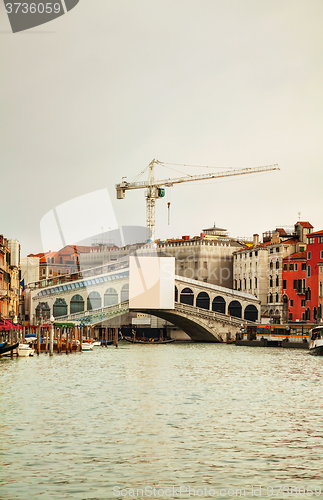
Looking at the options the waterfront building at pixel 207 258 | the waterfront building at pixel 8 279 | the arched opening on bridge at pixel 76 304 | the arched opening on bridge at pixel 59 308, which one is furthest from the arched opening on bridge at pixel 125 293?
the waterfront building at pixel 207 258

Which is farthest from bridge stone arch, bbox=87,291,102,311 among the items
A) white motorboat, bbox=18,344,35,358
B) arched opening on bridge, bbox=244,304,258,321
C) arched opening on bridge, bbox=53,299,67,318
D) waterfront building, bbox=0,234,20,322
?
white motorboat, bbox=18,344,35,358

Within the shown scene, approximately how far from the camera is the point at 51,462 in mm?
9180

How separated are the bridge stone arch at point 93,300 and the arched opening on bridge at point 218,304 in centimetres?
874

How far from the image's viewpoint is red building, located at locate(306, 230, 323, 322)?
5131 centimetres

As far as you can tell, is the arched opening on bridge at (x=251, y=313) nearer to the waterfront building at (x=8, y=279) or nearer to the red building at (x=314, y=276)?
→ the red building at (x=314, y=276)

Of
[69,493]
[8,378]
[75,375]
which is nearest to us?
[69,493]

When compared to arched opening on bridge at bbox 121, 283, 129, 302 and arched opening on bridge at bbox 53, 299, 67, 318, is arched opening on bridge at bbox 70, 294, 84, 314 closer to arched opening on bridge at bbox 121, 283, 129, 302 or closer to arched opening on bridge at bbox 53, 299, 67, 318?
arched opening on bridge at bbox 53, 299, 67, 318

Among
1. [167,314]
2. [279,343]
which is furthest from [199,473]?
[167,314]

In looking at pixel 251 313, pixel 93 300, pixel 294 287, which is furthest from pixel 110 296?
pixel 294 287

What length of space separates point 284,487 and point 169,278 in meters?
48.4

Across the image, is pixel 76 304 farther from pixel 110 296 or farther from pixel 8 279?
pixel 8 279

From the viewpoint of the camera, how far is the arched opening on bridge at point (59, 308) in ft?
187

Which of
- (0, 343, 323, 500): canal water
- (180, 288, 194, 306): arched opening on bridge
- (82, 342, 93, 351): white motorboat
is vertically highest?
(180, 288, 194, 306): arched opening on bridge

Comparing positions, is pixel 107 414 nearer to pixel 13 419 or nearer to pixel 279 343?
pixel 13 419
